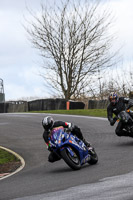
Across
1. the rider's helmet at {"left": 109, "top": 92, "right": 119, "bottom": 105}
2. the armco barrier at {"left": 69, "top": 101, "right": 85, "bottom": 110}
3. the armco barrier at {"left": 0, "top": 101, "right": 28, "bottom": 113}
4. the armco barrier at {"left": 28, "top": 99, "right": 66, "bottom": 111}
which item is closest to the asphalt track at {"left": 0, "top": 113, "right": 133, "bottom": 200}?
the rider's helmet at {"left": 109, "top": 92, "right": 119, "bottom": 105}

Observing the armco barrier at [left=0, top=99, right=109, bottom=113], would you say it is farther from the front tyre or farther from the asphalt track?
the front tyre

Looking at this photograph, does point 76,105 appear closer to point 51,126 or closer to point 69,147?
point 51,126

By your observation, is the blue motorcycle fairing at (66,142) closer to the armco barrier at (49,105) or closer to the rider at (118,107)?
the rider at (118,107)

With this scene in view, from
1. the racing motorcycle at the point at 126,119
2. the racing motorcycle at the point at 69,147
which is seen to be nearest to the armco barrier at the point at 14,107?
the racing motorcycle at the point at 126,119

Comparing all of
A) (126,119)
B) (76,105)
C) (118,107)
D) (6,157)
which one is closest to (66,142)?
(126,119)

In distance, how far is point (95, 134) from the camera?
18.6 m

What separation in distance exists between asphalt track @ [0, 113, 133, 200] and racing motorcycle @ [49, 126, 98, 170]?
22cm

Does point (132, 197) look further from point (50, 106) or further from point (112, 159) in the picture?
point (50, 106)

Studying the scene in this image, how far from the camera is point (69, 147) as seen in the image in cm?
1065

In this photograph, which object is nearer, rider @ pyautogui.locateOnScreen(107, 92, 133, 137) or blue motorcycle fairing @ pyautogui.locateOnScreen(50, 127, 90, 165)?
blue motorcycle fairing @ pyautogui.locateOnScreen(50, 127, 90, 165)

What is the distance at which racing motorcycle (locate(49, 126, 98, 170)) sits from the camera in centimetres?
1051

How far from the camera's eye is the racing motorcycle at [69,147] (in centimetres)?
1051

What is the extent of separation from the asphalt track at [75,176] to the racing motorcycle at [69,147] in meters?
0.22

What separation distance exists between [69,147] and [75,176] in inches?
45.4
